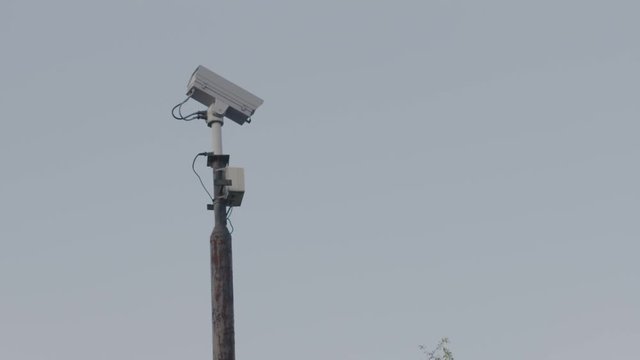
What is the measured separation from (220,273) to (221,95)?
7.50 ft

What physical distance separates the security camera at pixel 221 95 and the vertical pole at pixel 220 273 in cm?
40

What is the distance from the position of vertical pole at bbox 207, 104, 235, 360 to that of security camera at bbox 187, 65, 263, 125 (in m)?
0.40

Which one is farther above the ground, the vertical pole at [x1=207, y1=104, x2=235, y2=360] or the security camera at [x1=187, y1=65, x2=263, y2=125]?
the security camera at [x1=187, y1=65, x2=263, y2=125]

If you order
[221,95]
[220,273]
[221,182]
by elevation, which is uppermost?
[221,95]

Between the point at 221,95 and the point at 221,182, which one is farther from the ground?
the point at 221,95

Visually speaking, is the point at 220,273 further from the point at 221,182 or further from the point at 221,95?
the point at 221,95

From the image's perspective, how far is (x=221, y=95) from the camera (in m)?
12.8

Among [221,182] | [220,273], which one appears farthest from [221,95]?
[220,273]

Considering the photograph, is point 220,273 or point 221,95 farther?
point 221,95

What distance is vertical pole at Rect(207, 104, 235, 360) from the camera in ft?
37.6

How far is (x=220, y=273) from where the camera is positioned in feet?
38.7

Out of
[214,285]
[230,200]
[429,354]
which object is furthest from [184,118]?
[429,354]

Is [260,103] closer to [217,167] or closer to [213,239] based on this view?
[217,167]

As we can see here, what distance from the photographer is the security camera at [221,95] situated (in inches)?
501
